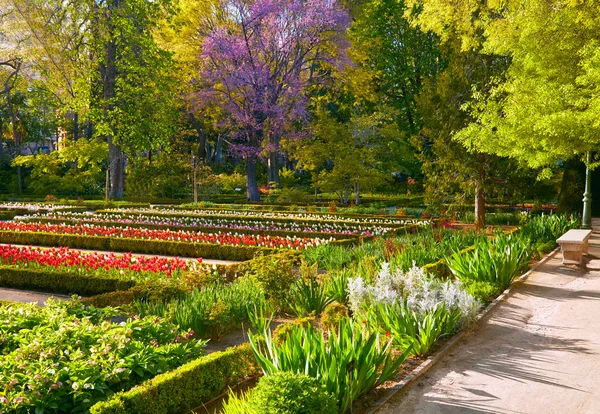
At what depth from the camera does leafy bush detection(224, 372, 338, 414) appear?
379 cm

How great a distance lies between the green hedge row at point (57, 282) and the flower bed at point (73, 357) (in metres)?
2.80

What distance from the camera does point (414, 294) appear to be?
669cm

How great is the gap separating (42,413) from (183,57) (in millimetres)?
29688

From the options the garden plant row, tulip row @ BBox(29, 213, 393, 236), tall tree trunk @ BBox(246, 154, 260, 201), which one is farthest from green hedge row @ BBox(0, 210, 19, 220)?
the garden plant row

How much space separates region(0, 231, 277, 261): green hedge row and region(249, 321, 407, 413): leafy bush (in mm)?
7080

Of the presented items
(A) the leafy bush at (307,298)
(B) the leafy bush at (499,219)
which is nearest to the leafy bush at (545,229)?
(B) the leafy bush at (499,219)

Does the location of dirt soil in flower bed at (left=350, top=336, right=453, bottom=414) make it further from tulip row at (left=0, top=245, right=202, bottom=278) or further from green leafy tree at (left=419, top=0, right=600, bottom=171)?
green leafy tree at (left=419, top=0, right=600, bottom=171)

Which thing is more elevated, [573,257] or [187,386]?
[573,257]

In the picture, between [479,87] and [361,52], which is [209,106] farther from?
[479,87]

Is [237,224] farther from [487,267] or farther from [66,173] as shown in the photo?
[66,173]

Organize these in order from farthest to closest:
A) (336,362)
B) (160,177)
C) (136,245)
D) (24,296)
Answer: (160,177)
(136,245)
(24,296)
(336,362)

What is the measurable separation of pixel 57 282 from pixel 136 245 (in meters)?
4.54

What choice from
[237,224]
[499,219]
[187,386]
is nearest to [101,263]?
[187,386]

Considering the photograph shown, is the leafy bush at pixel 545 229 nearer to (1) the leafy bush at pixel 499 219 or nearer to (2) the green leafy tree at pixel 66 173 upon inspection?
(1) the leafy bush at pixel 499 219
